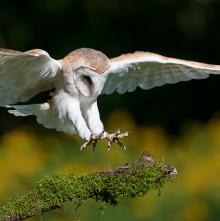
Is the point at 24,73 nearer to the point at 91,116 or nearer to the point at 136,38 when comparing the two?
the point at 91,116

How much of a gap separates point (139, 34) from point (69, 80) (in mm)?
6608

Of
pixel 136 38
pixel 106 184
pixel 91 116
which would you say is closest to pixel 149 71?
pixel 91 116

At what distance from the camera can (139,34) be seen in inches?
459

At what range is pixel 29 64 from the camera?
5.05 m

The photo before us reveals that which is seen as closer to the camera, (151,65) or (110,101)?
(151,65)

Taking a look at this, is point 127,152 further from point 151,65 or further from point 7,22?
point 7,22

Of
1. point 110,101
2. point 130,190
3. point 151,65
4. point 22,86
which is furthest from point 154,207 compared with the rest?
point 110,101

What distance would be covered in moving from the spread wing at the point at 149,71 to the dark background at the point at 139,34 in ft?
17.1

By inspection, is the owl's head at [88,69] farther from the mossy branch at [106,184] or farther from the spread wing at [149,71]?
the mossy branch at [106,184]

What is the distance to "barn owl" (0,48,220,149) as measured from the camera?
4988 millimetres

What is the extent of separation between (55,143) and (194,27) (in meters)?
4.20

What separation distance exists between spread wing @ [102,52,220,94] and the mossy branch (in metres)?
1.07

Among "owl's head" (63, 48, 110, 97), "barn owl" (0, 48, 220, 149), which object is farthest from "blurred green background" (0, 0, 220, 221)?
"owl's head" (63, 48, 110, 97)

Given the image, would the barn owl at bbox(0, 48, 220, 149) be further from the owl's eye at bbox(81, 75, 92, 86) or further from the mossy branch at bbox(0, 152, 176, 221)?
the mossy branch at bbox(0, 152, 176, 221)
